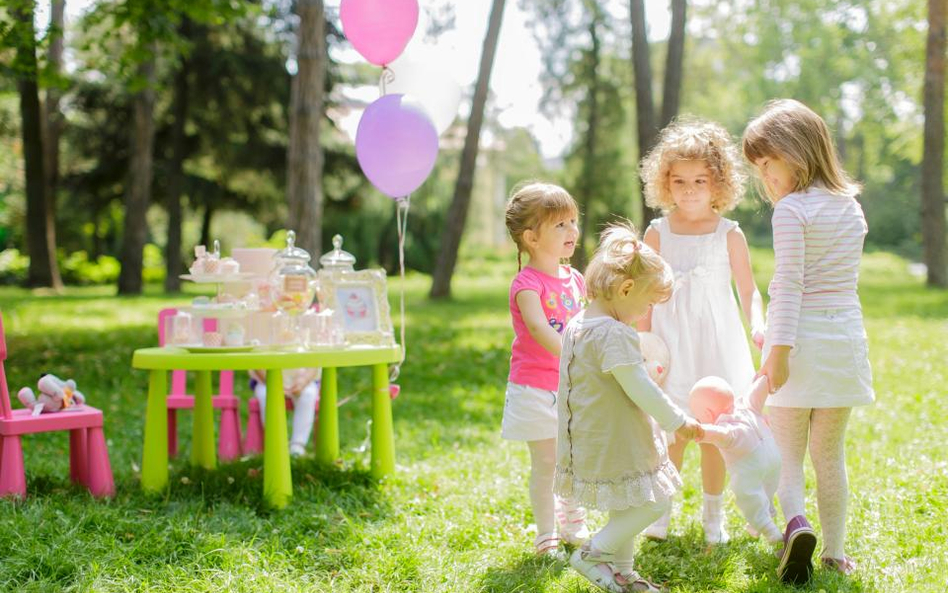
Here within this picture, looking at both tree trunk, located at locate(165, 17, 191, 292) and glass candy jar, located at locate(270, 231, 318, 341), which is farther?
tree trunk, located at locate(165, 17, 191, 292)

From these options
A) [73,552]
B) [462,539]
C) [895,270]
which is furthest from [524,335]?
[895,270]

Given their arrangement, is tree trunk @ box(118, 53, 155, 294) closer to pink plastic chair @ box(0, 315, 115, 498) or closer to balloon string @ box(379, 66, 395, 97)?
balloon string @ box(379, 66, 395, 97)

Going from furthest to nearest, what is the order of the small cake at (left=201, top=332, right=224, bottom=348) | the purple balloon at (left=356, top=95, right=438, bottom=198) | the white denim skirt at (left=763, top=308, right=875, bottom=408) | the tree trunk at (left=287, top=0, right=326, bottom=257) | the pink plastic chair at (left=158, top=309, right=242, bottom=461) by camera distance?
the tree trunk at (left=287, top=0, right=326, bottom=257) < the pink plastic chair at (left=158, top=309, right=242, bottom=461) < the purple balloon at (left=356, top=95, right=438, bottom=198) < the small cake at (left=201, top=332, right=224, bottom=348) < the white denim skirt at (left=763, top=308, right=875, bottom=408)

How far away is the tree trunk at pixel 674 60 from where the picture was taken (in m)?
9.38

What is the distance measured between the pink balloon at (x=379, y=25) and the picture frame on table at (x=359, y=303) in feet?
3.99

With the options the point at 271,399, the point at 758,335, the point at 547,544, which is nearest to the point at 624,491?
the point at 547,544

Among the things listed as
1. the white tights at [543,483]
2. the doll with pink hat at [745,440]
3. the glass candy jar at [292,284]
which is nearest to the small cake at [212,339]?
the glass candy jar at [292,284]

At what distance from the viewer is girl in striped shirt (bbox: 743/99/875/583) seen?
3033 millimetres

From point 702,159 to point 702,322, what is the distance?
0.67m

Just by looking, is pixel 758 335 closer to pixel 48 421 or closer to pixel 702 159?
pixel 702 159

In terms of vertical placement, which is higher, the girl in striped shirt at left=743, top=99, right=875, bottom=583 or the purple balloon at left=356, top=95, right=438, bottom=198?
the purple balloon at left=356, top=95, right=438, bottom=198

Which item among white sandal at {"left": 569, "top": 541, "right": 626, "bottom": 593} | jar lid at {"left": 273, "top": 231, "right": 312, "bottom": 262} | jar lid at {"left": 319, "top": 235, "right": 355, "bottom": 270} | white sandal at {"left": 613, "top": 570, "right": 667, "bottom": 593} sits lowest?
white sandal at {"left": 613, "top": 570, "right": 667, "bottom": 593}

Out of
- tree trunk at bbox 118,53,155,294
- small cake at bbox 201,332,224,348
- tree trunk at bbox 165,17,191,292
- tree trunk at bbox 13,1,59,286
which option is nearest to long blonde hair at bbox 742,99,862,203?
small cake at bbox 201,332,224,348

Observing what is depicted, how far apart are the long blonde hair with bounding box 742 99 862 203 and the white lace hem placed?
1176mm
